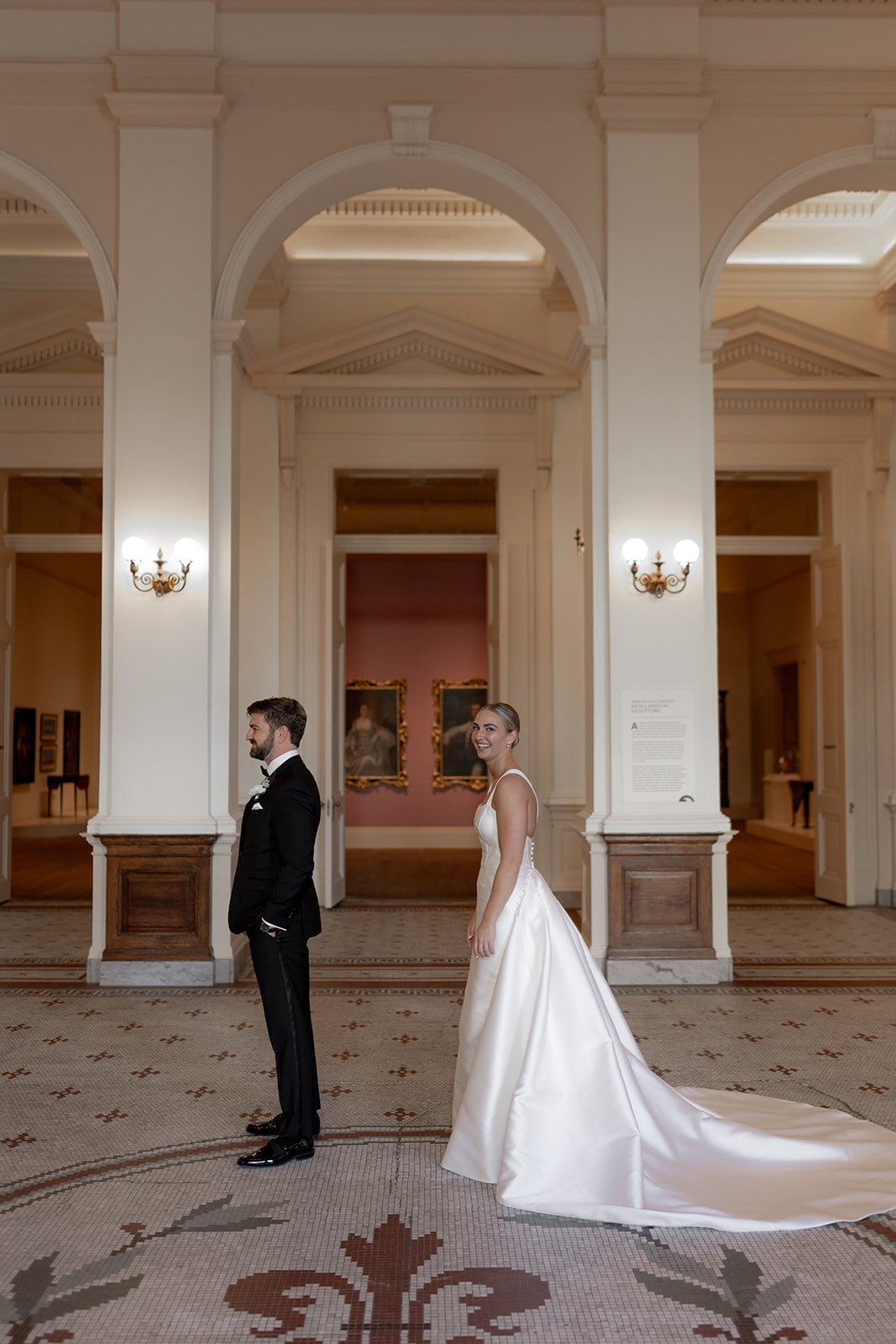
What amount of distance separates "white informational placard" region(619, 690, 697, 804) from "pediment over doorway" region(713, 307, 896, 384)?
4203 mm

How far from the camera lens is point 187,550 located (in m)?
6.83

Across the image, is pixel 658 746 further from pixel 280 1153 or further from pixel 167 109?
pixel 167 109

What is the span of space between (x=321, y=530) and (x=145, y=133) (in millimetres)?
3836

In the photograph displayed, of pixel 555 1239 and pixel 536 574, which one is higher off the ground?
pixel 536 574

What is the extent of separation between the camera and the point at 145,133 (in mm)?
6977

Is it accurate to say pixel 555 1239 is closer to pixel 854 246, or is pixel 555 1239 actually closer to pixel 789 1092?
pixel 789 1092


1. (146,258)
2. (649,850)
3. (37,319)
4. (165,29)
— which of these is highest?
(165,29)

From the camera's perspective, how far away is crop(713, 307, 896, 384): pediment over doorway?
971 centimetres

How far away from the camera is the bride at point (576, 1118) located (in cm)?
336

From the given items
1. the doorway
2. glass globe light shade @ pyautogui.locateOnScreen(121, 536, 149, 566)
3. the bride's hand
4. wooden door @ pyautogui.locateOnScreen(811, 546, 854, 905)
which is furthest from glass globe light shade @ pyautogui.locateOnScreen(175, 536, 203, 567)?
the doorway

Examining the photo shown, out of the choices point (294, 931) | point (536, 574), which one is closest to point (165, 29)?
point (536, 574)

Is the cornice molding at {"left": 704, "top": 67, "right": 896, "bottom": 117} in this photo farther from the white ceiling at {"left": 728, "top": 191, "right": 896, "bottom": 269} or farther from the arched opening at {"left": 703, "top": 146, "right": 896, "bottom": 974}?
the white ceiling at {"left": 728, "top": 191, "right": 896, "bottom": 269}

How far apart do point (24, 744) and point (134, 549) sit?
38.2ft

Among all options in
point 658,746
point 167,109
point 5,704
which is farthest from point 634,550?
point 5,704
